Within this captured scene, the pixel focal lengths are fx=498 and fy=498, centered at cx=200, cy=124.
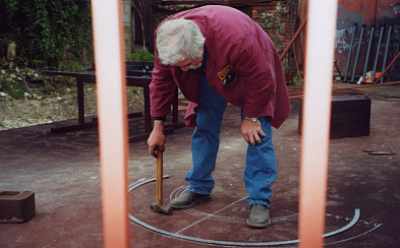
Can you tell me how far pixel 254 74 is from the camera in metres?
2.30

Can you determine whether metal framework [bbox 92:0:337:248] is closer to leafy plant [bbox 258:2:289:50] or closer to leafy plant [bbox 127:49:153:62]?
leafy plant [bbox 127:49:153:62]

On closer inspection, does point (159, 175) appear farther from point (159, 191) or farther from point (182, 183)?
point (182, 183)

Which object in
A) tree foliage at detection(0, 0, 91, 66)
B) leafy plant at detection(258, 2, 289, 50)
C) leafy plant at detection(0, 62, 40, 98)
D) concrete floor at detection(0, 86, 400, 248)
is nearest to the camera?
concrete floor at detection(0, 86, 400, 248)

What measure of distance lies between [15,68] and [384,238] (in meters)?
6.25

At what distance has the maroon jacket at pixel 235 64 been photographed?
2.28 metres

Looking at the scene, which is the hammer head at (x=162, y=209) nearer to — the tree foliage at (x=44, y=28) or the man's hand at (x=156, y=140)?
the man's hand at (x=156, y=140)

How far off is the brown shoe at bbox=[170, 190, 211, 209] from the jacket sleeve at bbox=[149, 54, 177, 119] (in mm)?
496

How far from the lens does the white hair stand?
80.1 inches

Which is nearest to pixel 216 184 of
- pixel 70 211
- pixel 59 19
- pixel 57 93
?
pixel 70 211

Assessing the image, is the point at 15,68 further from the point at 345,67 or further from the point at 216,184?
the point at 345,67

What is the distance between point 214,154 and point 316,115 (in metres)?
2.01

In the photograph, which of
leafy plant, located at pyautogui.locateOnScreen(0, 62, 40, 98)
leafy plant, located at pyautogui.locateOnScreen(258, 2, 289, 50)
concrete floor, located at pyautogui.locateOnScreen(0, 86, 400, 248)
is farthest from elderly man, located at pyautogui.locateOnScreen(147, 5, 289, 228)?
leafy plant, located at pyautogui.locateOnScreen(258, 2, 289, 50)

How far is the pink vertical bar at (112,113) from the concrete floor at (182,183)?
1.42 meters

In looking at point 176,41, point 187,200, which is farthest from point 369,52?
point 176,41
